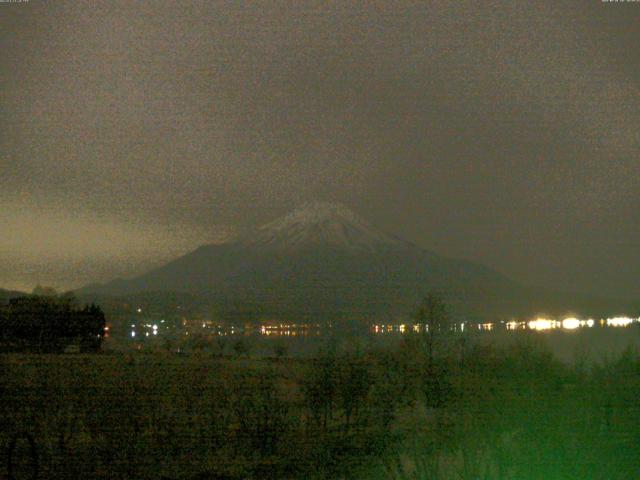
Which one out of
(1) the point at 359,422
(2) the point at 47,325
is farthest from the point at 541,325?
(2) the point at 47,325

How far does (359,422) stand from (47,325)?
26.2 meters

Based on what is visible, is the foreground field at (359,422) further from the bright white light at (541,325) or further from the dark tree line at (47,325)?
the dark tree line at (47,325)

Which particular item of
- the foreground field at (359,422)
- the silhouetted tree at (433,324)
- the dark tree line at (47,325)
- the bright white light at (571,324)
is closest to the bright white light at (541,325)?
the bright white light at (571,324)

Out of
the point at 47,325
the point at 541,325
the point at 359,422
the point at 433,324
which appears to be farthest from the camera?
the point at 47,325

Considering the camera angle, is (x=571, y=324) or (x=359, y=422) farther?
(x=571, y=324)

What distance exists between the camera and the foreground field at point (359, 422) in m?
7.89

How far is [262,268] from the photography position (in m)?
90.4

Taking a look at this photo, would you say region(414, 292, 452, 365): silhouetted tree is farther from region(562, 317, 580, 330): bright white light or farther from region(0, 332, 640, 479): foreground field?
region(562, 317, 580, 330): bright white light

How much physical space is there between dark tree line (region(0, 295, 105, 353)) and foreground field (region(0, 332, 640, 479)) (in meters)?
16.0

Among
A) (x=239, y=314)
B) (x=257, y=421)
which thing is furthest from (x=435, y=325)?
(x=239, y=314)

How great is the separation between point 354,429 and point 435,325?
483 centimetres

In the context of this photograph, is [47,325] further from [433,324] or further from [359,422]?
[359,422]

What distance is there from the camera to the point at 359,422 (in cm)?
1567

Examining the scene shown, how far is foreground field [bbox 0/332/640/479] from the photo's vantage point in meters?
7.89
